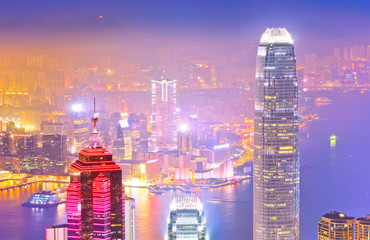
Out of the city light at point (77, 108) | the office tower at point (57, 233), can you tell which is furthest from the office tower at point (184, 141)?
the office tower at point (57, 233)

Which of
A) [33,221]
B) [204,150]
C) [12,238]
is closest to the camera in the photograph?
[12,238]

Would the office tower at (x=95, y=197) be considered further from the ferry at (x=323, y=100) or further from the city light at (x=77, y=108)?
the city light at (x=77, y=108)

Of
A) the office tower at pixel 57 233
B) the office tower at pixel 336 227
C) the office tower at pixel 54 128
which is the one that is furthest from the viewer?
the office tower at pixel 54 128

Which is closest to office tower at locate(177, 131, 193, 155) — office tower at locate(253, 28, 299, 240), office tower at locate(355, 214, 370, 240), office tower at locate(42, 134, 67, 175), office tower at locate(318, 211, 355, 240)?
office tower at locate(42, 134, 67, 175)

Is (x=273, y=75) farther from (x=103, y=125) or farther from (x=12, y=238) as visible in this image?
(x=103, y=125)

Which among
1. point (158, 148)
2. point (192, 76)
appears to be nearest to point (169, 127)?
point (158, 148)
